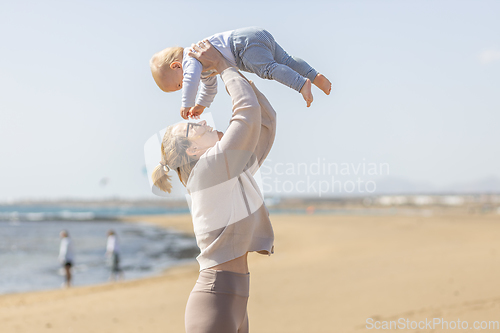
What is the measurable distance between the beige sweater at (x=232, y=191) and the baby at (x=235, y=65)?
8.8 inches

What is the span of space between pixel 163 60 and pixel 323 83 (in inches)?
28.2

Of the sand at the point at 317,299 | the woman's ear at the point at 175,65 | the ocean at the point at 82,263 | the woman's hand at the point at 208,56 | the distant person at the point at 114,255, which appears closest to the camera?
the woman's hand at the point at 208,56

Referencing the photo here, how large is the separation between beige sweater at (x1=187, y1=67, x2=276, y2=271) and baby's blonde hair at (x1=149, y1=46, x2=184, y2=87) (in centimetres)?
38

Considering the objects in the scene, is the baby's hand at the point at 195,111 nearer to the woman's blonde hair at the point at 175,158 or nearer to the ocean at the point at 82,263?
the woman's blonde hair at the point at 175,158

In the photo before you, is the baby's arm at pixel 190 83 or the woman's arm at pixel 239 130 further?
the baby's arm at pixel 190 83

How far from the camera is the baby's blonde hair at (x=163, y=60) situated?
6.25ft

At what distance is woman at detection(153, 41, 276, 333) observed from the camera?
1505 millimetres

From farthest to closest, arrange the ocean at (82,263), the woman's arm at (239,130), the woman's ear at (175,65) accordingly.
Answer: the ocean at (82,263)
the woman's ear at (175,65)
the woman's arm at (239,130)

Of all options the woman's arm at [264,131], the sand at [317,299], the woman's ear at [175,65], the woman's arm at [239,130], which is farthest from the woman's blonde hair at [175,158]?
the sand at [317,299]

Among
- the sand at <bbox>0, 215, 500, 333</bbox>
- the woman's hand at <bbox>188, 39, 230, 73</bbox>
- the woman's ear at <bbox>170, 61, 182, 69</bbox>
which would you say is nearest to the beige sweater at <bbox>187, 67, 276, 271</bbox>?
the woman's hand at <bbox>188, 39, 230, 73</bbox>

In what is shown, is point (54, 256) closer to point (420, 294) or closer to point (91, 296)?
point (91, 296)

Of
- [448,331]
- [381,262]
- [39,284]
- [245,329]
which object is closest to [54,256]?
[39,284]

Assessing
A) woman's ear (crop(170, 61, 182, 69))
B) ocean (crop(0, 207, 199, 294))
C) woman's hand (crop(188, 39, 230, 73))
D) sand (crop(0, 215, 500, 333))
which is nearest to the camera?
woman's hand (crop(188, 39, 230, 73))

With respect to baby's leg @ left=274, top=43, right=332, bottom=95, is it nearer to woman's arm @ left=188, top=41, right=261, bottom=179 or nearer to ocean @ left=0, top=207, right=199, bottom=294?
woman's arm @ left=188, top=41, right=261, bottom=179
